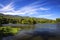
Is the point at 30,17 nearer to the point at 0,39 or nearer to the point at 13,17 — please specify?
the point at 13,17

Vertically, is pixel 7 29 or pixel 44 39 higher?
pixel 7 29

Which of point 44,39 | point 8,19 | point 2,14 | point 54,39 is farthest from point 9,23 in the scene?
point 54,39

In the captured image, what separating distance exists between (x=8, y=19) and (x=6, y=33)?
Result: 1.12 meters

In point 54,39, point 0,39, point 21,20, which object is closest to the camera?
point 0,39

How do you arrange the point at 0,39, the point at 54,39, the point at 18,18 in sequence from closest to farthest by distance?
1. the point at 0,39
2. the point at 54,39
3. the point at 18,18

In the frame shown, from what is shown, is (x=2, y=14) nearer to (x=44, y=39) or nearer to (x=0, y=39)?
(x=0, y=39)

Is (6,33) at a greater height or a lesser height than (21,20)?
lesser

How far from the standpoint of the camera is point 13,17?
989cm

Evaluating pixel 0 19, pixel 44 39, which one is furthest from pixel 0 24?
pixel 44 39

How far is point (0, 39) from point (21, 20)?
9.64ft

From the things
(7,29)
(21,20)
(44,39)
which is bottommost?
(44,39)

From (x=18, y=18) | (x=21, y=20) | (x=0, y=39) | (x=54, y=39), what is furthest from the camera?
(x=21, y=20)

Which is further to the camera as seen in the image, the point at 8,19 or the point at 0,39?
the point at 8,19

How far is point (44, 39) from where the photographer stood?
28.8 ft
